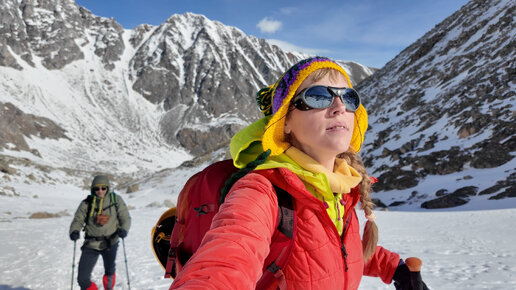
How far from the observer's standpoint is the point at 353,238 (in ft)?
A: 5.57

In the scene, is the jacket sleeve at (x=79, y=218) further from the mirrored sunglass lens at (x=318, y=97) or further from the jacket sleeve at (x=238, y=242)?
the mirrored sunglass lens at (x=318, y=97)

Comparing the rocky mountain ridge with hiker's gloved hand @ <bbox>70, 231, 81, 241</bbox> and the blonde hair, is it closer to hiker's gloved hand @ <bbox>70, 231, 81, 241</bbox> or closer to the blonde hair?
hiker's gloved hand @ <bbox>70, 231, 81, 241</bbox>

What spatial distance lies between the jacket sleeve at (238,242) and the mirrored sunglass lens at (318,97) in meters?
0.49

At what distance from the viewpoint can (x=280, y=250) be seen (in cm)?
135

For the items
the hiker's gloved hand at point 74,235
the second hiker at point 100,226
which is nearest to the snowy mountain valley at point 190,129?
the second hiker at point 100,226

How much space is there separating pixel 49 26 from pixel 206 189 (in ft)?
410

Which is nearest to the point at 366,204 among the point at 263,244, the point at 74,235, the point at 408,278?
the point at 408,278

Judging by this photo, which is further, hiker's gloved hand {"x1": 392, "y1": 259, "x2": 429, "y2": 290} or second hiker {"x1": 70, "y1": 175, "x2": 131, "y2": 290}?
second hiker {"x1": 70, "y1": 175, "x2": 131, "y2": 290}

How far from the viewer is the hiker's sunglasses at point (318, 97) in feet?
5.31

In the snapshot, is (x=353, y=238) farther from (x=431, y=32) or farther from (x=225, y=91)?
(x=225, y=91)

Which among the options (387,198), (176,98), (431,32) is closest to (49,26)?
(176,98)

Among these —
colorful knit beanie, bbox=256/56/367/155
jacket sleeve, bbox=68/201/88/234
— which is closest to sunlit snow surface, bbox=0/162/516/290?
jacket sleeve, bbox=68/201/88/234

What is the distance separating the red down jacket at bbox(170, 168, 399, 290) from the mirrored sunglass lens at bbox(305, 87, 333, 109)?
41 cm

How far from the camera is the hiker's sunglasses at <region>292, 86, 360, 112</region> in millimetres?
1618
